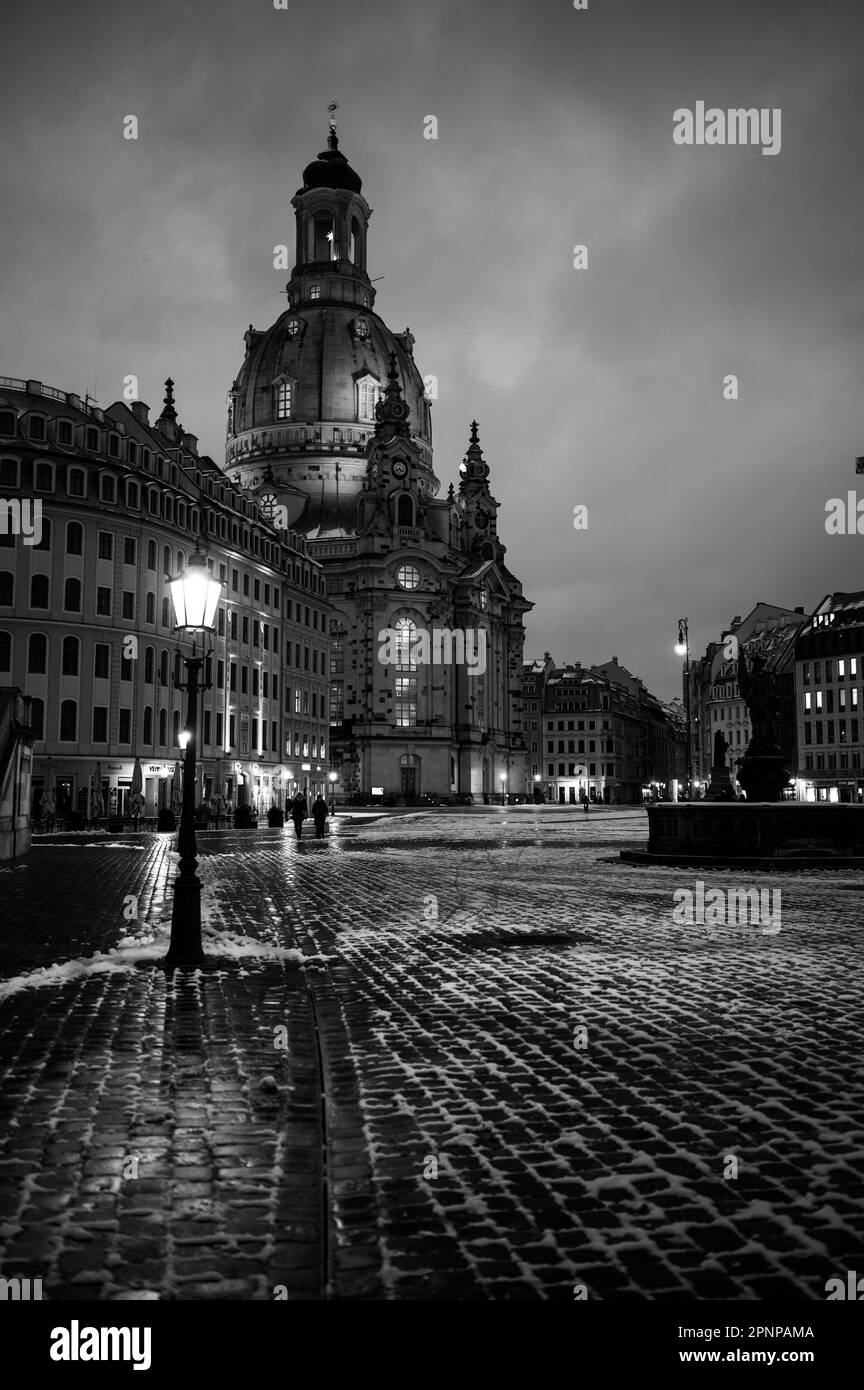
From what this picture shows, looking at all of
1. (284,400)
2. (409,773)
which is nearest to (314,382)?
(284,400)

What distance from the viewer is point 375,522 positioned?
4884 inches

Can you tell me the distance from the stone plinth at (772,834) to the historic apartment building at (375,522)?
299 feet

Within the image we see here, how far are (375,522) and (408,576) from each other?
693 cm

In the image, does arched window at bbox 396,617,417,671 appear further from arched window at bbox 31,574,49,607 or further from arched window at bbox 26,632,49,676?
arched window at bbox 26,632,49,676

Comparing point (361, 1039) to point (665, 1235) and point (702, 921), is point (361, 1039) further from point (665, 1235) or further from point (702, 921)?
point (702, 921)

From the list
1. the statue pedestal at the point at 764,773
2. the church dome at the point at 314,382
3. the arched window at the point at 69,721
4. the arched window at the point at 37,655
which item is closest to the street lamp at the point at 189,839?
the statue pedestal at the point at 764,773

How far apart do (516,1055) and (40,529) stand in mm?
55280

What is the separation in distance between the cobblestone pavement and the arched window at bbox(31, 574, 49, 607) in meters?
47.8

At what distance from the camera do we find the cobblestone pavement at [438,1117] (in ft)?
15.4

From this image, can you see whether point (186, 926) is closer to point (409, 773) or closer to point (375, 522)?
point (409, 773)

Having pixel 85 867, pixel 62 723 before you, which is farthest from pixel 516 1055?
pixel 62 723

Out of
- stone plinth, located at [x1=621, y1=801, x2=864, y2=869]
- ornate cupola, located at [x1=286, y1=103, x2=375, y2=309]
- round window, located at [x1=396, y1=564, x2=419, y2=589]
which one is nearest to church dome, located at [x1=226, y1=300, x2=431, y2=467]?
ornate cupola, located at [x1=286, y1=103, x2=375, y2=309]

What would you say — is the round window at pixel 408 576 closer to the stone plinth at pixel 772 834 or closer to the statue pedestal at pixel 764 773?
the statue pedestal at pixel 764 773

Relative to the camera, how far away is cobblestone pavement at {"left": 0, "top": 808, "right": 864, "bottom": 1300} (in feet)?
15.4
